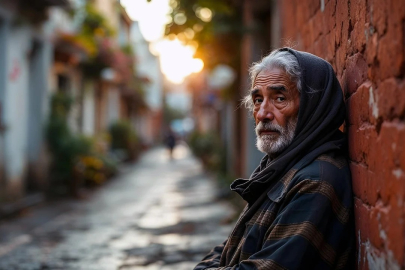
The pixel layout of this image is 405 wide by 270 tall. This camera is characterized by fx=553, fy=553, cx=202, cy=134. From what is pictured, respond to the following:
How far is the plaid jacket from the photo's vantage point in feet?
6.94

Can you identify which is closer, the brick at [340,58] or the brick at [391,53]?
the brick at [391,53]

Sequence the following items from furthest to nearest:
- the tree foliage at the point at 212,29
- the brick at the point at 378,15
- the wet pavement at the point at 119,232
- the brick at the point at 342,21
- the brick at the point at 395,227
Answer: the tree foliage at the point at 212,29 < the wet pavement at the point at 119,232 < the brick at the point at 342,21 < the brick at the point at 378,15 < the brick at the point at 395,227

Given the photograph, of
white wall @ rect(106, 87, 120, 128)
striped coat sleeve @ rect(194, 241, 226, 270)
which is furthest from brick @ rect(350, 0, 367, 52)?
white wall @ rect(106, 87, 120, 128)

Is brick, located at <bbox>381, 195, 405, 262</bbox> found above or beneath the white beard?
beneath

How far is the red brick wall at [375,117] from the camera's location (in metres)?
1.76

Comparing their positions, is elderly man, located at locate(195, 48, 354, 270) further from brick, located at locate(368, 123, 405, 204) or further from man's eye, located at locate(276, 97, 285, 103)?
brick, located at locate(368, 123, 405, 204)

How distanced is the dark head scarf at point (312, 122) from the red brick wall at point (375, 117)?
99mm

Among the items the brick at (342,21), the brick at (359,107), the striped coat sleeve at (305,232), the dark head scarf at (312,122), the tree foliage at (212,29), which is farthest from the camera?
the tree foliage at (212,29)

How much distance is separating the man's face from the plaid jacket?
0.71 feet

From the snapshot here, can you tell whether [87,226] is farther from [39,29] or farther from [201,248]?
[39,29]

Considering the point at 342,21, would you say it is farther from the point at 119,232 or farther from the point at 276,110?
the point at 119,232

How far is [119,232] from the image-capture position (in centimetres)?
800

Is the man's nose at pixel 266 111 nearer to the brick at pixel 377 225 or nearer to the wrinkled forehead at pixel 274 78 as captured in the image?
the wrinkled forehead at pixel 274 78

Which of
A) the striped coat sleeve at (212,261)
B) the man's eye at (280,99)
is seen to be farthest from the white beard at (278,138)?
the striped coat sleeve at (212,261)
